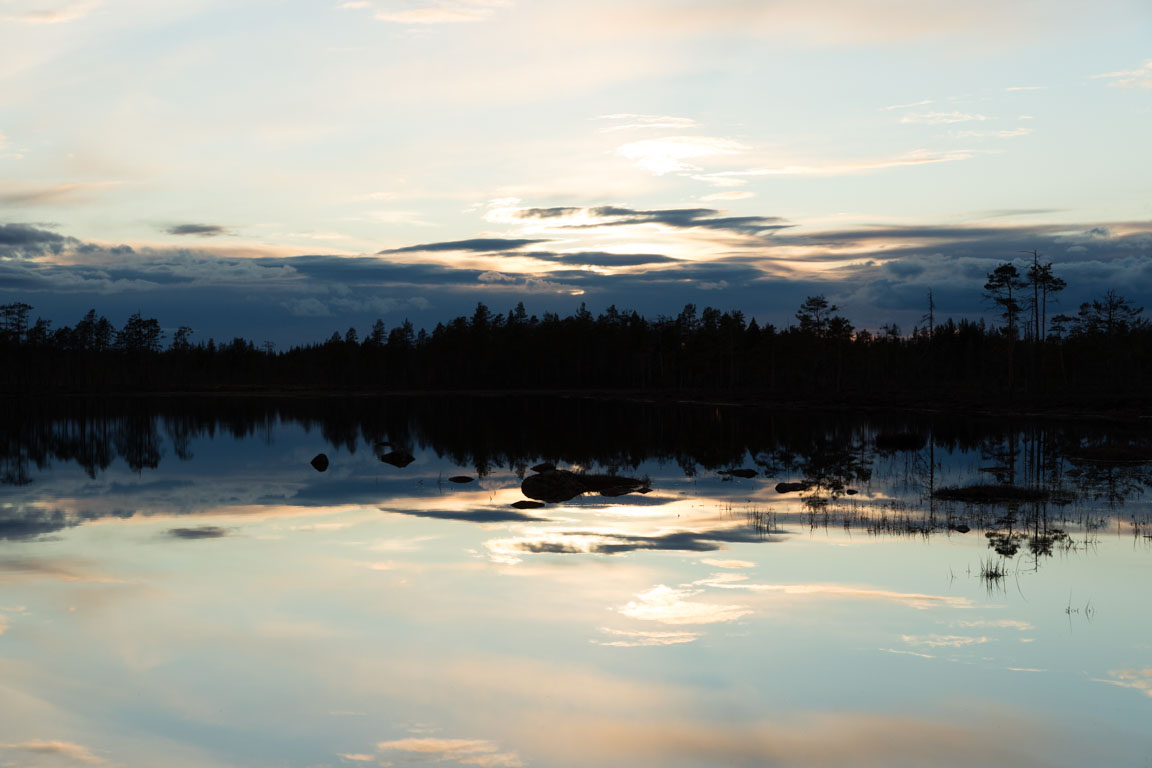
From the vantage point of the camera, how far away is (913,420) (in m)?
82.2

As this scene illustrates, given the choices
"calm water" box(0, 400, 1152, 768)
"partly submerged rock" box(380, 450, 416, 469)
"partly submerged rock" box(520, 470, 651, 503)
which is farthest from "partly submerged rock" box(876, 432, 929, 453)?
"partly submerged rock" box(380, 450, 416, 469)

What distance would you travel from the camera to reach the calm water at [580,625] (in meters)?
11.4

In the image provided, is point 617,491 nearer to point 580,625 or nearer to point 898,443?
point 580,625

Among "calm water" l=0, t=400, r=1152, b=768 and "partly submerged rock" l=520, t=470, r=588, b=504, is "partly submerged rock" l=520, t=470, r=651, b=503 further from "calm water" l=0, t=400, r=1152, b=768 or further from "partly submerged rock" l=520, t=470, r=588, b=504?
"calm water" l=0, t=400, r=1152, b=768

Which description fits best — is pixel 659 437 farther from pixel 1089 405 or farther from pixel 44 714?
pixel 44 714

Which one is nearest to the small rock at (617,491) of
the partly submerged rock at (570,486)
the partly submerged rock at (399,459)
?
the partly submerged rock at (570,486)

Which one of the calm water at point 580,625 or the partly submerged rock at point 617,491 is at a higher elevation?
the partly submerged rock at point 617,491

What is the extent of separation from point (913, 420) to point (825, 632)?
71.7 m

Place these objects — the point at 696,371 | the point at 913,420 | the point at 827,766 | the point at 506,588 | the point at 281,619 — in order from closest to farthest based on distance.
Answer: the point at 827,766
the point at 281,619
the point at 506,588
the point at 913,420
the point at 696,371

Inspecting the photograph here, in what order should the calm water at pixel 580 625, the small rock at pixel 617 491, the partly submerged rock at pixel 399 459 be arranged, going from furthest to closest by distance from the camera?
the partly submerged rock at pixel 399 459
the small rock at pixel 617 491
the calm water at pixel 580 625

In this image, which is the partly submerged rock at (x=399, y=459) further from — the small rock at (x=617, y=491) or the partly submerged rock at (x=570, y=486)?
the small rock at (x=617, y=491)

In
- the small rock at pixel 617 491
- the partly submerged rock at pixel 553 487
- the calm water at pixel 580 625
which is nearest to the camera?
the calm water at pixel 580 625

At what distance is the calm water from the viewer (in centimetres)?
1138

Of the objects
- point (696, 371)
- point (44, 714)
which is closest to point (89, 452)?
point (44, 714)
